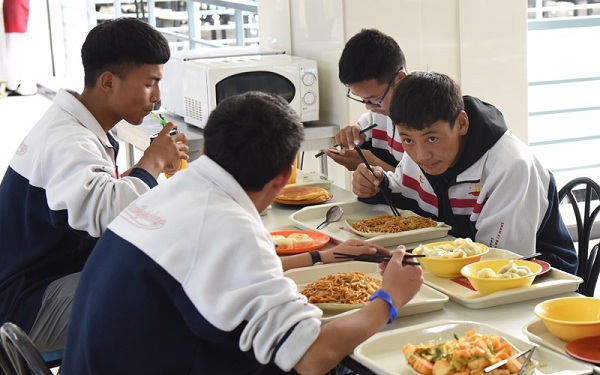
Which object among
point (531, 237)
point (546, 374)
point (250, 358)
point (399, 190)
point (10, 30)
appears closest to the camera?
point (546, 374)

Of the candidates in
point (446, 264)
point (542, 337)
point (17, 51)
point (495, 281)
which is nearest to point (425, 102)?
point (446, 264)

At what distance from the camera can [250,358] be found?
62.7 inches

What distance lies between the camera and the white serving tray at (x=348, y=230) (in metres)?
2.30

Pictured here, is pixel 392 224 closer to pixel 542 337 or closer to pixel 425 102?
pixel 425 102

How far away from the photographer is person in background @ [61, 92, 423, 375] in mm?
1439

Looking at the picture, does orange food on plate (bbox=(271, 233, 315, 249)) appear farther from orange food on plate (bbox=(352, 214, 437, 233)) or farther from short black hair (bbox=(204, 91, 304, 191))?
Answer: short black hair (bbox=(204, 91, 304, 191))

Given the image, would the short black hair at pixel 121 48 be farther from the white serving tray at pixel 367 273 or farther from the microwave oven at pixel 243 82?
the microwave oven at pixel 243 82

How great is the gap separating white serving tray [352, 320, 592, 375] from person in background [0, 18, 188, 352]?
0.86 metres

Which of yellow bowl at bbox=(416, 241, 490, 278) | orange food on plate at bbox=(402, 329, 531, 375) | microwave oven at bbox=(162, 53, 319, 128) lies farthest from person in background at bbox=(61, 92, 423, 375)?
microwave oven at bbox=(162, 53, 319, 128)

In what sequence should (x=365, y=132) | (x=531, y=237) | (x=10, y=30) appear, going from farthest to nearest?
(x=10, y=30), (x=365, y=132), (x=531, y=237)

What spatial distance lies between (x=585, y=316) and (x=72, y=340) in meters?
0.97

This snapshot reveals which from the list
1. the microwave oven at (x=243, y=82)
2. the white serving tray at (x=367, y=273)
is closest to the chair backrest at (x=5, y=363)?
the white serving tray at (x=367, y=273)

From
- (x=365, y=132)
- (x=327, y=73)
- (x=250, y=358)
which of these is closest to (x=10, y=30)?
(x=327, y=73)

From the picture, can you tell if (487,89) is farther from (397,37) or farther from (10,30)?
(10,30)
